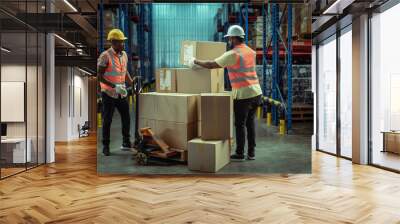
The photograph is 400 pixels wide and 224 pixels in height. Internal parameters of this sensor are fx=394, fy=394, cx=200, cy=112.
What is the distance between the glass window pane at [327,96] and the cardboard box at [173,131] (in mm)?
4212

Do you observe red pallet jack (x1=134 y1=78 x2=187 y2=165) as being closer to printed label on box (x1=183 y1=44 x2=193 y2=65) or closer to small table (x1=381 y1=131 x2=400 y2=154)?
printed label on box (x1=183 y1=44 x2=193 y2=65)

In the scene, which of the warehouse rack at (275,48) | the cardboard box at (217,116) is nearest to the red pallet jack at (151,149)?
the cardboard box at (217,116)

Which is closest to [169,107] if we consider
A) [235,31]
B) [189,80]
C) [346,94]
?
[189,80]

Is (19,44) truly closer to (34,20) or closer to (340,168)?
(34,20)

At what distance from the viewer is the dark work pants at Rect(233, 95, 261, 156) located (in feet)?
16.8

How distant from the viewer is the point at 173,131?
5156 millimetres

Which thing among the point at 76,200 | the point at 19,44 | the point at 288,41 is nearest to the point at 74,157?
the point at 19,44

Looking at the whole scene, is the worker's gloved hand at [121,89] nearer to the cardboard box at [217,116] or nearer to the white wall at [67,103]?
the cardboard box at [217,116]

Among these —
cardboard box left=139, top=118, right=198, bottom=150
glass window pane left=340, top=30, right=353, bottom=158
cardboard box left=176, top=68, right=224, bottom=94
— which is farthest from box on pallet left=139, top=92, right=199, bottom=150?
glass window pane left=340, top=30, right=353, bottom=158

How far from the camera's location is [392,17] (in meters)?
5.96

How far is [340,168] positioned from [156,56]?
3375 millimetres

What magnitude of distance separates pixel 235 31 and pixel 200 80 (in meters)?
0.79

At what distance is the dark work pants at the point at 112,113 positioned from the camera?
523 centimetres

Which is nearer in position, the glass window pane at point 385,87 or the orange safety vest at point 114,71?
the orange safety vest at point 114,71
